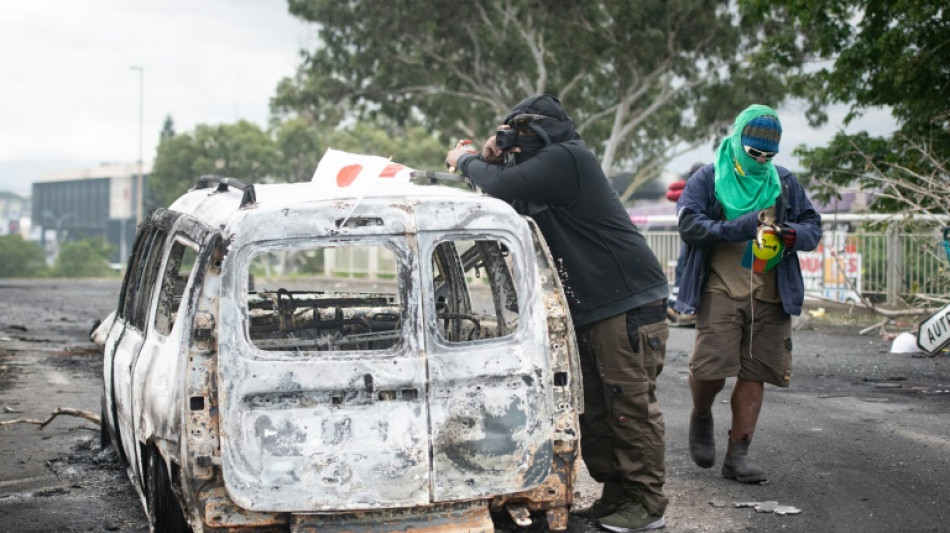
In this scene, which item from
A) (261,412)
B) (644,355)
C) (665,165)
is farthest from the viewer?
(665,165)

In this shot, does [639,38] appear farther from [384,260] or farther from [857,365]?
[857,365]

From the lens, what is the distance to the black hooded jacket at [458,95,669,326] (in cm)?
529

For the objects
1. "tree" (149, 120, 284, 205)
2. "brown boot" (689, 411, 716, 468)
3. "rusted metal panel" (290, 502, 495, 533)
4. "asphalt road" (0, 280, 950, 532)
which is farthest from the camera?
"tree" (149, 120, 284, 205)

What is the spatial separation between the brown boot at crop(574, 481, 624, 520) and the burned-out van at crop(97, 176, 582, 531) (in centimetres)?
66

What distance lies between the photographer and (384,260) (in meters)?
30.2

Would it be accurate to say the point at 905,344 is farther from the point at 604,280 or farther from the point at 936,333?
the point at 604,280

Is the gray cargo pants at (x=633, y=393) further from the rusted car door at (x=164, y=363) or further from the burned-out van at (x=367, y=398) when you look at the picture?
the rusted car door at (x=164, y=363)

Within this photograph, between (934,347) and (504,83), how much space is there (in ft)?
94.7

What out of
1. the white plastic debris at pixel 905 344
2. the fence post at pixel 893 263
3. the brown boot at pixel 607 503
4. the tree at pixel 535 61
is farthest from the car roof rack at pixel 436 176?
the tree at pixel 535 61

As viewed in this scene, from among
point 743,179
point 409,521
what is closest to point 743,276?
point 743,179

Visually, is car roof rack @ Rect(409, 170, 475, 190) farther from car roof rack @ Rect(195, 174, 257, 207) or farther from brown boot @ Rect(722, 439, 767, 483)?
brown boot @ Rect(722, 439, 767, 483)

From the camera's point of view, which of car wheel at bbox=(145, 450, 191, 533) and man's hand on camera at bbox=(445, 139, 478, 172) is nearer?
car wheel at bbox=(145, 450, 191, 533)

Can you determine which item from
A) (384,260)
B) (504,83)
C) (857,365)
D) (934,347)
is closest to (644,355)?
(934,347)

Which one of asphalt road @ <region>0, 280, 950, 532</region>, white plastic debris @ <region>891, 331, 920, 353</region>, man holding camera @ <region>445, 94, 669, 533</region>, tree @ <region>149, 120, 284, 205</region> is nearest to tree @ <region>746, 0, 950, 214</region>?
white plastic debris @ <region>891, 331, 920, 353</region>
